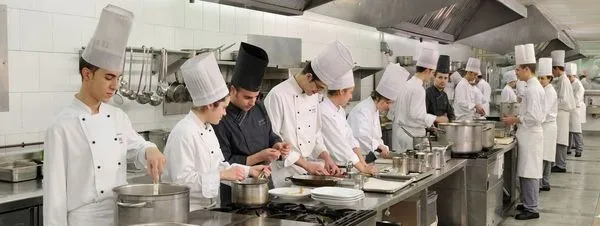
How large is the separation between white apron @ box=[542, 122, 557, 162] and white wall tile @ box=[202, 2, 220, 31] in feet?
13.5

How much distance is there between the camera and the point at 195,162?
2561 millimetres

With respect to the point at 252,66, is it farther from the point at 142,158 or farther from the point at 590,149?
the point at 590,149

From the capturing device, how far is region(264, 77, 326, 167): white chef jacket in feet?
11.6

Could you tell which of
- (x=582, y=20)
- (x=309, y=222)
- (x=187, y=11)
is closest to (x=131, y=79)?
(x=187, y=11)

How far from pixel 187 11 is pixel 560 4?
5.57 metres

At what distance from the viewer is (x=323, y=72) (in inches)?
137

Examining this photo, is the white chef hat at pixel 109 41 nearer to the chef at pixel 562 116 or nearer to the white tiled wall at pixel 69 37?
the white tiled wall at pixel 69 37

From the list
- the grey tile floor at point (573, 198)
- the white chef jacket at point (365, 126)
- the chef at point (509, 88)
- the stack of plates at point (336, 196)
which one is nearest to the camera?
the stack of plates at point (336, 196)

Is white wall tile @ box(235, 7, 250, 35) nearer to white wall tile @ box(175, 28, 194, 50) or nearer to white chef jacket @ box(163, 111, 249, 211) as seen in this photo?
white wall tile @ box(175, 28, 194, 50)

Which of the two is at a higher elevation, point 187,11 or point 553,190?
point 187,11

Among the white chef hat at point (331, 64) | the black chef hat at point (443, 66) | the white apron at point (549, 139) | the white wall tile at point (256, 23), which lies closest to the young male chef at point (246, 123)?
the white chef hat at point (331, 64)

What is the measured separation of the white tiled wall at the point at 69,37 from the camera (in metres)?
3.46

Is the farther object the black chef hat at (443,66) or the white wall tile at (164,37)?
the black chef hat at (443,66)

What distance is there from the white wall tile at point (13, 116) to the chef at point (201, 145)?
1.41 meters
